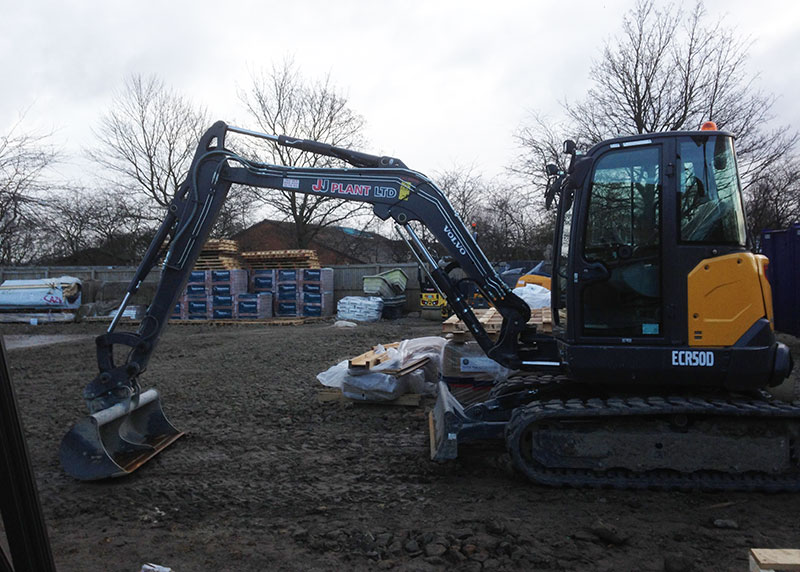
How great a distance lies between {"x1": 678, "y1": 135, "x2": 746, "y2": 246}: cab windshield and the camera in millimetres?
4375

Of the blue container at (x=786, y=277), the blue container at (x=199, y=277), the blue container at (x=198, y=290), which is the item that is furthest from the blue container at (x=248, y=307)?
the blue container at (x=786, y=277)

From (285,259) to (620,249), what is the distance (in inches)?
690

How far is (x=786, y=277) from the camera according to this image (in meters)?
11.1

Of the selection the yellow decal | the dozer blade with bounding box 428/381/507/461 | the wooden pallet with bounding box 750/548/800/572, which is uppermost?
the yellow decal

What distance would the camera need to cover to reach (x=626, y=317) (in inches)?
179

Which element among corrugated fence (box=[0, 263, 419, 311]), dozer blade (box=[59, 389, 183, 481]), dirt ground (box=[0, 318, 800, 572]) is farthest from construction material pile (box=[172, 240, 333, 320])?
dozer blade (box=[59, 389, 183, 481])

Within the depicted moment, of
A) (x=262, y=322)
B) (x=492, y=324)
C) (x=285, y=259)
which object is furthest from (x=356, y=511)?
(x=285, y=259)

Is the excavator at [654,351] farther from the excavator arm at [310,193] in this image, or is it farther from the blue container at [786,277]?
the blue container at [786,277]

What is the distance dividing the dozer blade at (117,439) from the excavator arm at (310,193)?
1.00 feet

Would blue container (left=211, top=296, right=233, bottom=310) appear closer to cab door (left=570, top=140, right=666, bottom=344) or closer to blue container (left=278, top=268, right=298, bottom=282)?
blue container (left=278, top=268, right=298, bottom=282)

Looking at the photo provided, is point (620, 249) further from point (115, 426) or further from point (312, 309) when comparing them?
point (312, 309)

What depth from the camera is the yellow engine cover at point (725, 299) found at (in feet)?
14.1

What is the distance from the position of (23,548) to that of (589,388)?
14.3 ft

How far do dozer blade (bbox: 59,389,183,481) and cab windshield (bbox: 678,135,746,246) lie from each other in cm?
489
